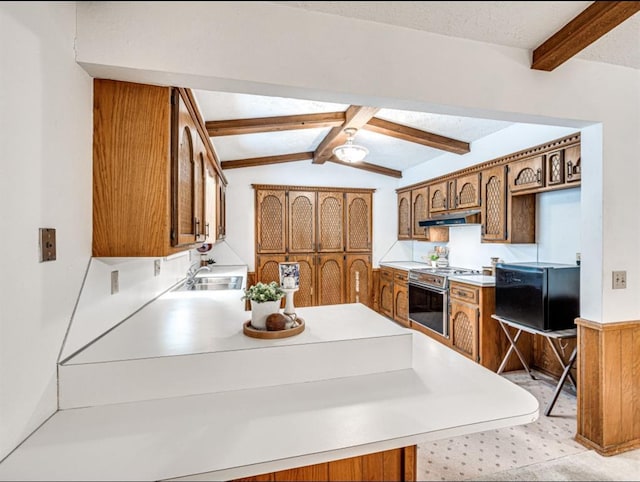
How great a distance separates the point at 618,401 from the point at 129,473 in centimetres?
245

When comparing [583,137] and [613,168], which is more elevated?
[583,137]

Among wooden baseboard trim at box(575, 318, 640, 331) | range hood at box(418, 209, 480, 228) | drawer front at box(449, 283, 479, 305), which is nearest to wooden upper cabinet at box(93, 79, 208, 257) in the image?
wooden baseboard trim at box(575, 318, 640, 331)

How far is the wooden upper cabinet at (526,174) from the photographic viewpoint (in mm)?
2497

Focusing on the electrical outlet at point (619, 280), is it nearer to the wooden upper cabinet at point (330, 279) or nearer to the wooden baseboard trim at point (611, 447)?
the wooden baseboard trim at point (611, 447)

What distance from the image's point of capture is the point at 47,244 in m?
0.94

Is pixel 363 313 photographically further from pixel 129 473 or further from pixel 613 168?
pixel 613 168

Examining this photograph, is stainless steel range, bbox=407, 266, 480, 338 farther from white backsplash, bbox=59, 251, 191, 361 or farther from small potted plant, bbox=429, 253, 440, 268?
white backsplash, bbox=59, 251, 191, 361

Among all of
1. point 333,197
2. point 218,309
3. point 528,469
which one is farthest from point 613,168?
point 333,197

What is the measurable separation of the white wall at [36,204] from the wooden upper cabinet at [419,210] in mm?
3783

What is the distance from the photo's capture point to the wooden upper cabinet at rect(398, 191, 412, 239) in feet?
15.0

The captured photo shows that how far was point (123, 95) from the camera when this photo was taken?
120 centimetres

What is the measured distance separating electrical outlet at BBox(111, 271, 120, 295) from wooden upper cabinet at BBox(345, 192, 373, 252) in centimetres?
344

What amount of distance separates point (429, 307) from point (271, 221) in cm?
239

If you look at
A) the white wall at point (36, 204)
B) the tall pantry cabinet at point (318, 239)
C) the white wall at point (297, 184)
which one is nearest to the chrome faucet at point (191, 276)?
the white wall at point (297, 184)
